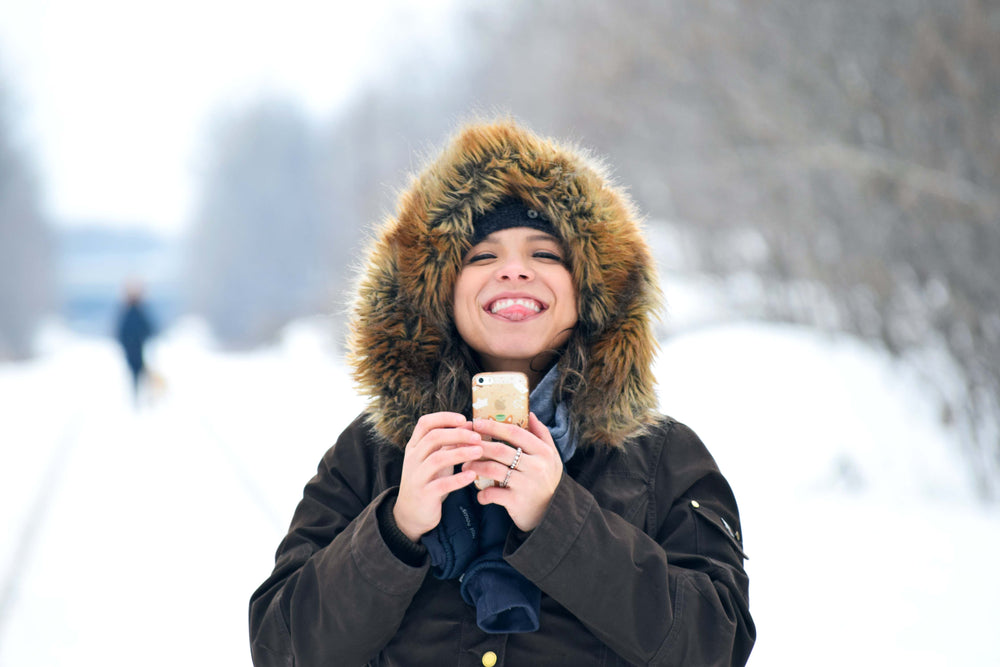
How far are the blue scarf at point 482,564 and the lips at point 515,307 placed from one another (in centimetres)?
41

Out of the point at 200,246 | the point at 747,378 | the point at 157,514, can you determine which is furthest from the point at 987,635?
the point at 200,246

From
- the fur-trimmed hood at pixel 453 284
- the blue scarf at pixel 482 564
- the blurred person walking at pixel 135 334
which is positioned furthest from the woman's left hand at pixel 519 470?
the blurred person walking at pixel 135 334

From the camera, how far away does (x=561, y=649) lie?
1884 mm

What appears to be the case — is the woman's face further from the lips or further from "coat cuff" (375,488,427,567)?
"coat cuff" (375,488,427,567)

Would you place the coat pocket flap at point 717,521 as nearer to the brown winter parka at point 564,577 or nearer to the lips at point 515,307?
the brown winter parka at point 564,577

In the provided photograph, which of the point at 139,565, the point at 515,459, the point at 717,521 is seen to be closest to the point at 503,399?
the point at 515,459

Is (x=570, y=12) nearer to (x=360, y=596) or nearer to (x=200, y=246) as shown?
(x=360, y=596)

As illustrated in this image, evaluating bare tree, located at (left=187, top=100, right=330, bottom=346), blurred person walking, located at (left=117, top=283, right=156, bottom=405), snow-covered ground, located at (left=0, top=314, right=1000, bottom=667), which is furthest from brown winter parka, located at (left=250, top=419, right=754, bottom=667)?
bare tree, located at (left=187, top=100, right=330, bottom=346)

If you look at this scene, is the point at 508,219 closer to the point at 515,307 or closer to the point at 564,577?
the point at 515,307

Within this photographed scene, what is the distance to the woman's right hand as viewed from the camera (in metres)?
1.70

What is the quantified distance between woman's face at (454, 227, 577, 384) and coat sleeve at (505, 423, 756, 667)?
42cm

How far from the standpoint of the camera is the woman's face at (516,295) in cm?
203

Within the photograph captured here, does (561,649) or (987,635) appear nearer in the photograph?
(561,649)

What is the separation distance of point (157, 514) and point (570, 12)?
47.0 feet
